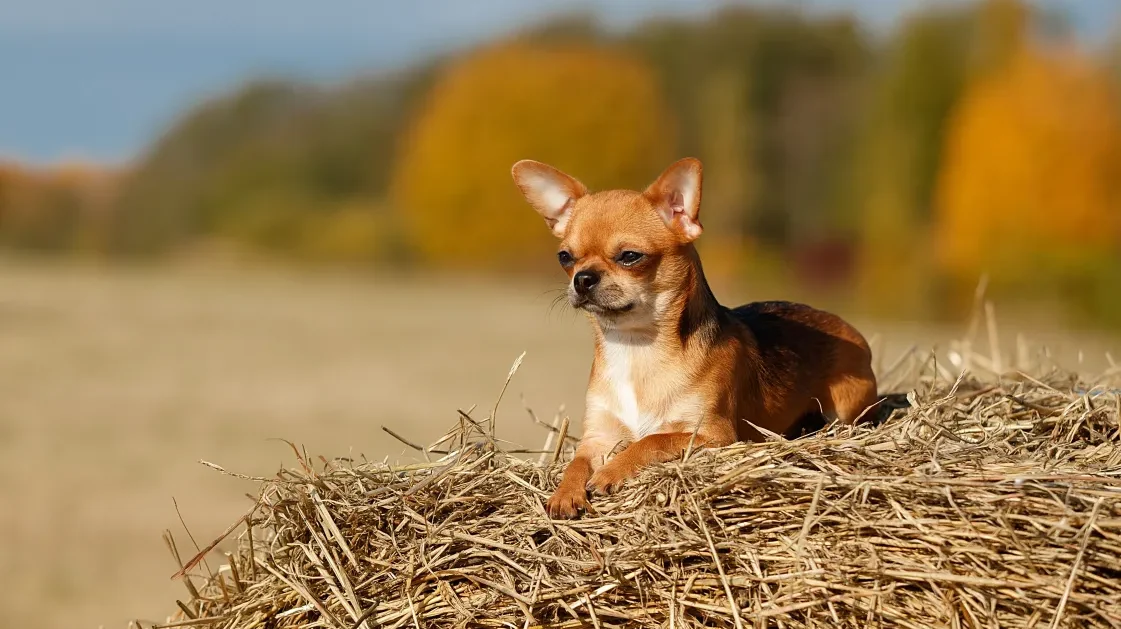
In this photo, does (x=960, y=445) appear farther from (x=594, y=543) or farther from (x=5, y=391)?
(x=5, y=391)

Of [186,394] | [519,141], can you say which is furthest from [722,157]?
[186,394]

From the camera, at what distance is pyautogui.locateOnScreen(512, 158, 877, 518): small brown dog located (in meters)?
4.93

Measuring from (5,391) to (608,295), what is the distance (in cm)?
1537

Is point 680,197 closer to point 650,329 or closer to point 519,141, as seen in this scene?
point 650,329

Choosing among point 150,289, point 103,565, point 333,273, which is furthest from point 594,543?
point 333,273

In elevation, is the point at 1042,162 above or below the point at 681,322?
below

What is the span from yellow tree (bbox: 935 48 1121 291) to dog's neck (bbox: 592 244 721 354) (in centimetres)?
3041

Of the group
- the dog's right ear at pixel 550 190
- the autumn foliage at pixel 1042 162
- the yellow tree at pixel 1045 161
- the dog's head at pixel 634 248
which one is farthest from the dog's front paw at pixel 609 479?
the yellow tree at pixel 1045 161

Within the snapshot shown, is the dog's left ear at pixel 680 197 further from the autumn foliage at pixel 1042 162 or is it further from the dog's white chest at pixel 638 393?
the autumn foliage at pixel 1042 162

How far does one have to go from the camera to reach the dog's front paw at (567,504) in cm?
442

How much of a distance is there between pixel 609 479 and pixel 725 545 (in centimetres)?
58

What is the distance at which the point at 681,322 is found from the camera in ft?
16.9

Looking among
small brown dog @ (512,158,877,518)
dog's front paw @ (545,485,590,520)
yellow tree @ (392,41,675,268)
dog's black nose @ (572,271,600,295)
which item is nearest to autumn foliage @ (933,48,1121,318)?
yellow tree @ (392,41,675,268)

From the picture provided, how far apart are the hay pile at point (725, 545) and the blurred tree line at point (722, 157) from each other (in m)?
25.7
